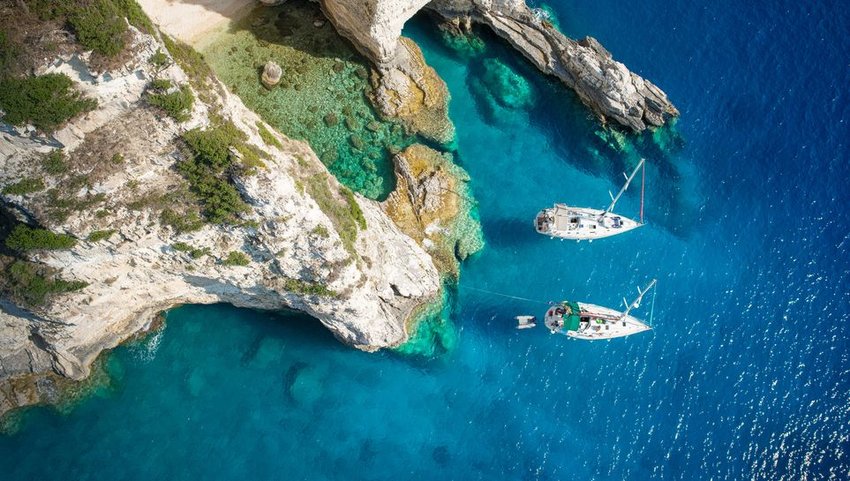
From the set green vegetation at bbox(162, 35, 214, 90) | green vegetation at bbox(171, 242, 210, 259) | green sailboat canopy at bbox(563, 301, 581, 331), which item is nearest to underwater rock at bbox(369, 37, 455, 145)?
green vegetation at bbox(162, 35, 214, 90)

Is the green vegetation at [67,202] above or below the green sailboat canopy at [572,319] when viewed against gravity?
below

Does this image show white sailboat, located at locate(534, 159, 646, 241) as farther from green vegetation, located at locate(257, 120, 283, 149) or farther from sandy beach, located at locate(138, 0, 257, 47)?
sandy beach, located at locate(138, 0, 257, 47)

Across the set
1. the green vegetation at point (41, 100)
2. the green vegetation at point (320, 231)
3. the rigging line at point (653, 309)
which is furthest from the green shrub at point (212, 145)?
the rigging line at point (653, 309)

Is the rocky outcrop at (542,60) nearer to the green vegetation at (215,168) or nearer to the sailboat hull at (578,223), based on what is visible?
the sailboat hull at (578,223)

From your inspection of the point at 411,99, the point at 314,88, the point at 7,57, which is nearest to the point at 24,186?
the point at 7,57

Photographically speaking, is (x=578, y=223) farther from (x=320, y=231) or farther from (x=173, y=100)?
(x=173, y=100)

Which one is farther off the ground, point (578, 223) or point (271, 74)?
point (578, 223)
